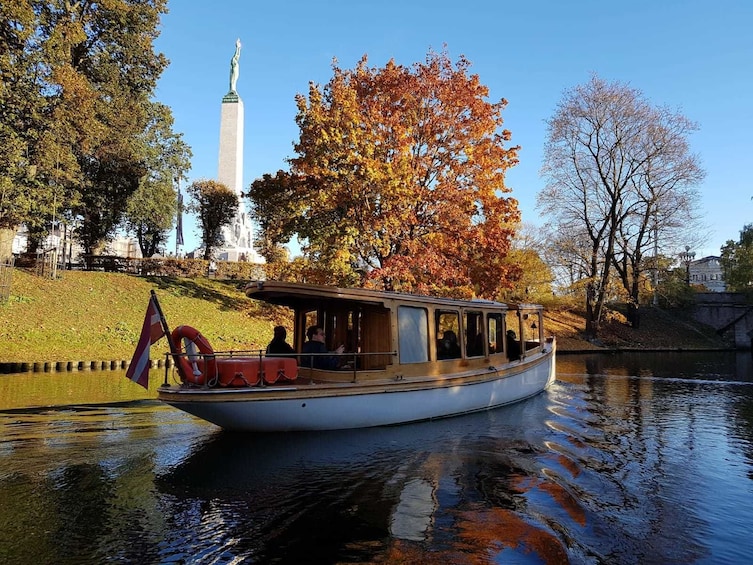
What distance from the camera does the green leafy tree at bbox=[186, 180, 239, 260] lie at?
45344 millimetres

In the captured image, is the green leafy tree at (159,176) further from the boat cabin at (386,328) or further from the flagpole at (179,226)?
the boat cabin at (386,328)

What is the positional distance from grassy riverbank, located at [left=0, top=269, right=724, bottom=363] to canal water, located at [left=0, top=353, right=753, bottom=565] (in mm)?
9255

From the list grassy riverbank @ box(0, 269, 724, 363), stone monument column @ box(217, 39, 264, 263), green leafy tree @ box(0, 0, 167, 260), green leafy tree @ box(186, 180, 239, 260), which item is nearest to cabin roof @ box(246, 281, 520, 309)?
grassy riverbank @ box(0, 269, 724, 363)

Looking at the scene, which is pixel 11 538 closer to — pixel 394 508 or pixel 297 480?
pixel 297 480

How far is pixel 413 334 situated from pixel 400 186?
7817 mm

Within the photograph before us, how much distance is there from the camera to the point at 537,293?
4206 cm

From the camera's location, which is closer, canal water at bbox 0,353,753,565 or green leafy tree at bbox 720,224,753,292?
canal water at bbox 0,353,753,565

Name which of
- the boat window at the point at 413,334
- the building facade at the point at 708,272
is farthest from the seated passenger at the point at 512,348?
the building facade at the point at 708,272

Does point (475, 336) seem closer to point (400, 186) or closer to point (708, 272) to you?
point (400, 186)

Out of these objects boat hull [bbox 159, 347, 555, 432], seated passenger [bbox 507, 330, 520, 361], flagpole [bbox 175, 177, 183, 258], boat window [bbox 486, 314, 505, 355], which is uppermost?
flagpole [bbox 175, 177, 183, 258]

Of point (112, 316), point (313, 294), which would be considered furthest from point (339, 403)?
point (112, 316)

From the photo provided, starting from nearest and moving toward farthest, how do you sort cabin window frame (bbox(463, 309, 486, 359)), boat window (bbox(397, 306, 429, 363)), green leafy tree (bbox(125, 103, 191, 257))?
boat window (bbox(397, 306, 429, 363)) < cabin window frame (bbox(463, 309, 486, 359)) < green leafy tree (bbox(125, 103, 191, 257))

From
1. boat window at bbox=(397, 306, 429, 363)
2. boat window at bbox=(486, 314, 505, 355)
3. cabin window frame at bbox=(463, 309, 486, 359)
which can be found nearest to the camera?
boat window at bbox=(397, 306, 429, 363)

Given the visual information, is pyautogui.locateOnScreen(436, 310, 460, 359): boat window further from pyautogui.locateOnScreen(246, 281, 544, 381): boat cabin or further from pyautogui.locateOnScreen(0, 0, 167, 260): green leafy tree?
pyautogui.locateOnScreen(0, 0, 167, 260): green leafy tree
